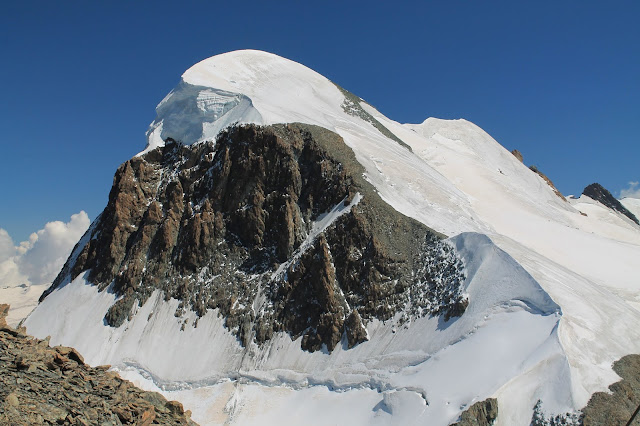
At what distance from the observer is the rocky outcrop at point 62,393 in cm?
1195

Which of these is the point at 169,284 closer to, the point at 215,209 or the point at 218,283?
the point at 218,283

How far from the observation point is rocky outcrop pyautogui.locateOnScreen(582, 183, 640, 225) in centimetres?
6888

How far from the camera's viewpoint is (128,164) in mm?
42969

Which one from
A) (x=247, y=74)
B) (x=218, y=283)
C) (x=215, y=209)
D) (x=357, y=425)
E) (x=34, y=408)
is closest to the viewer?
(x=34, y=408)

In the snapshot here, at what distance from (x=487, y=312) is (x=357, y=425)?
8271 millimetres

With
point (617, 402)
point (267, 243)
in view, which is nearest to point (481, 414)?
point (617, 402)

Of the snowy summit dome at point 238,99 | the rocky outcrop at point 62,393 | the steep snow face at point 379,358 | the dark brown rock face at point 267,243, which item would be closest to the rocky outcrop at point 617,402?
the steep snow face at point 379,358

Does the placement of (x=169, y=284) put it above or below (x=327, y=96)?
below

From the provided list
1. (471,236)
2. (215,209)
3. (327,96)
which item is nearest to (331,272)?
(471,236)

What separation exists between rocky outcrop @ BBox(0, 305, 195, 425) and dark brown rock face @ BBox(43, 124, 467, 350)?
15.4m

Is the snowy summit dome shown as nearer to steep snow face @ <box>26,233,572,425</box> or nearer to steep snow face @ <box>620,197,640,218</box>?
steep snow face @ <box>26,233,572,425</box>

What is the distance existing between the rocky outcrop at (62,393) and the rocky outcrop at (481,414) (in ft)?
35.9

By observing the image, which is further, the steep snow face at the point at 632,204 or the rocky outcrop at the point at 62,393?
the steep snow face at the point at 632,204

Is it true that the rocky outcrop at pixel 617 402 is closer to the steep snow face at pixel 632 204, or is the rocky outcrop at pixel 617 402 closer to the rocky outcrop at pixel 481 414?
the rocky outcrop at pixel 481 414
